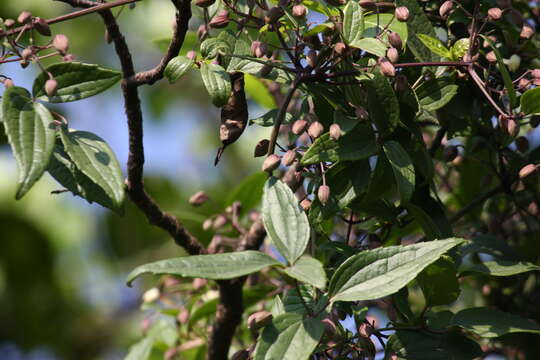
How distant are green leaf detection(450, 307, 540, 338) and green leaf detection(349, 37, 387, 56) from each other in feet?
1.11

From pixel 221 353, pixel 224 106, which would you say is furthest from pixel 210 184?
pixel 224 106

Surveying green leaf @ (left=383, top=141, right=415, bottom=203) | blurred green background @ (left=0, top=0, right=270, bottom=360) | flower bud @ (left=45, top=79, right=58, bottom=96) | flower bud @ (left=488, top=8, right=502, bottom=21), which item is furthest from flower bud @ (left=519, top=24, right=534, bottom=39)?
blurred green background @ (left=0, top=0, right=270, bottom=360)

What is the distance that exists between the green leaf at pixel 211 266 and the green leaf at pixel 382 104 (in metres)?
0.23

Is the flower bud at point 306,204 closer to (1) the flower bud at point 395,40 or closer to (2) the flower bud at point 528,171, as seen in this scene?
(1) the flower bud at point 395,40

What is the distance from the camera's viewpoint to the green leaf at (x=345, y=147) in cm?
77

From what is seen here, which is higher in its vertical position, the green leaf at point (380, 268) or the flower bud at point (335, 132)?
the flower bud at point (335, 132)

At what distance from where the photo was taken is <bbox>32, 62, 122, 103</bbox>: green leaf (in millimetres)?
752

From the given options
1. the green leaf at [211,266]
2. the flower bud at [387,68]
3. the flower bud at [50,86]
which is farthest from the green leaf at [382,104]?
the flower bud at [50,86]

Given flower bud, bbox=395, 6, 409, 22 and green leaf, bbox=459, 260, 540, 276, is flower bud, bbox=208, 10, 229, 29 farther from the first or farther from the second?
green leaf, bbox=459, 260, 540, 276

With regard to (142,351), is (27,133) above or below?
above

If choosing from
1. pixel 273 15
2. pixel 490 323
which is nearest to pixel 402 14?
pixel 273 15

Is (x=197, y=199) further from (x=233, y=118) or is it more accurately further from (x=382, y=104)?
(x=382, y=104)

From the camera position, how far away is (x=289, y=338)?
666 millimetres

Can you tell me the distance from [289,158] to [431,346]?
0.92 ft
